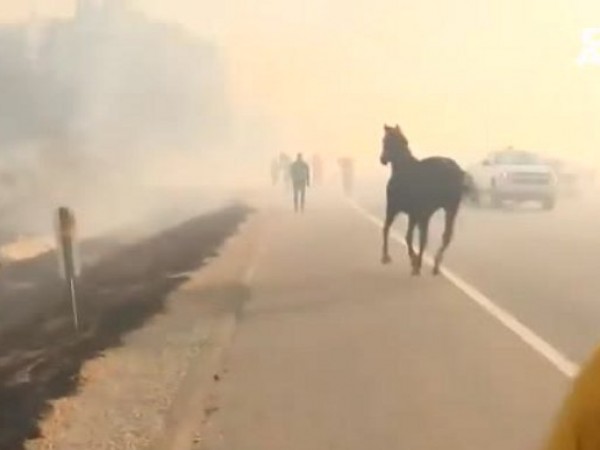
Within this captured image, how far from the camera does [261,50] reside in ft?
26.1

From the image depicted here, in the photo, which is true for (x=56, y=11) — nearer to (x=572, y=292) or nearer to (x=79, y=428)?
(x=572, y=292)

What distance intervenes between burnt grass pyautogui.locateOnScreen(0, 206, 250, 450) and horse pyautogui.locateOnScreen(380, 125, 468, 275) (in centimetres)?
163

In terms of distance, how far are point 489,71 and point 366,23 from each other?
2.69ft

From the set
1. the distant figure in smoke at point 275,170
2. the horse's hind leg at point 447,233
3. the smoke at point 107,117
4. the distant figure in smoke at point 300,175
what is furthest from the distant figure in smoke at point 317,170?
the horse's hind leg at point 447,233

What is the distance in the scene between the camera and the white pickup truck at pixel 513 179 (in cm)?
896

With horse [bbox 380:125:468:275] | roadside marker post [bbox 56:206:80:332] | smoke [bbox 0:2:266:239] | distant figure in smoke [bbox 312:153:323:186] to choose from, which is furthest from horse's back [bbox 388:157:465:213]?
roadside marker post [bbox 56:206:80:332]

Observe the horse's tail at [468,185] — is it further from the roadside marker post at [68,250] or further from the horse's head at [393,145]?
the roadside marker post at [68,250]

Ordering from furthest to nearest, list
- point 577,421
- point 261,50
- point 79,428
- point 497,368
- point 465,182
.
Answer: point 465,182, point 261,50, point 497,368, point 79,428, point 577,421

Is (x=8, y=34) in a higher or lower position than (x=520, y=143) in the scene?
higher

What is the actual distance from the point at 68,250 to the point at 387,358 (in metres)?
1.75

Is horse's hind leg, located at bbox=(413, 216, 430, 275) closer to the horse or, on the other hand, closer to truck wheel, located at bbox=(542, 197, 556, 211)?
the horse

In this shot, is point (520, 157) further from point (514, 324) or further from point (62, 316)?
point (62, 316)

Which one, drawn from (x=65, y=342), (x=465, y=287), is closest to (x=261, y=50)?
(x=465, y=287)

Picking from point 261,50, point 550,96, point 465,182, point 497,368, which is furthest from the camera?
point 465,182
